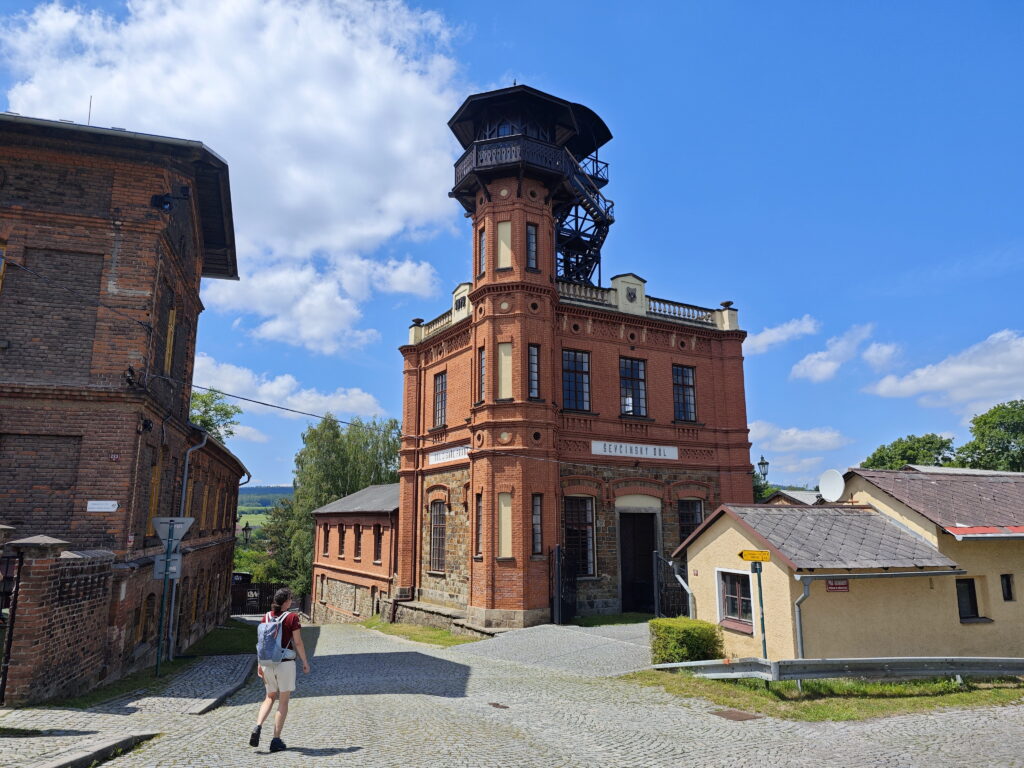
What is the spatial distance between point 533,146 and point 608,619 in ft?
48.5

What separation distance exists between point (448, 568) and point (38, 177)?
50.8ft

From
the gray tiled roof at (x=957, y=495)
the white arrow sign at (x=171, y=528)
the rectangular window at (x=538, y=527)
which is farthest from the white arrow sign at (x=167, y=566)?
the gray tiled roof at (x=957, y=495)

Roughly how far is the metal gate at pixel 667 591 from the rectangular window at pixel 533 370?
6168 mm

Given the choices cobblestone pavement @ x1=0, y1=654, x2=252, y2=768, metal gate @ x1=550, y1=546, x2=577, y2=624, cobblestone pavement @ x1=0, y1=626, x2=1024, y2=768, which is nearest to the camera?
cobblestone pavement @ x1=0, y1=654, x2=252, y2=768

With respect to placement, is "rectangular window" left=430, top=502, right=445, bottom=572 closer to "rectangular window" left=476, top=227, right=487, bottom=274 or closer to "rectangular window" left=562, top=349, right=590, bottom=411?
"rectangular window" left=562, top=349, right=590, bottom=411

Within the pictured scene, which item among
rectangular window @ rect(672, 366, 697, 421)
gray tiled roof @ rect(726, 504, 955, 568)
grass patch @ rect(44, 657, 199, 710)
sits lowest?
grass patch @ rect(44, 657, 199, 710)

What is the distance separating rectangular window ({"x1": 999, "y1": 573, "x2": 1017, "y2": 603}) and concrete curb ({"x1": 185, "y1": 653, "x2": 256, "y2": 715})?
543 inches

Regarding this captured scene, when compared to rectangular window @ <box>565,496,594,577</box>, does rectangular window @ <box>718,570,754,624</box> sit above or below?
below

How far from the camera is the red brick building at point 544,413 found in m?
19.0

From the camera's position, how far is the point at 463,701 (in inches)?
381

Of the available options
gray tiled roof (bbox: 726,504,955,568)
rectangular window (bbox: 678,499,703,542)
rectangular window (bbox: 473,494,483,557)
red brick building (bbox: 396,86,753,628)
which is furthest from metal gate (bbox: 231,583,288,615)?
gray tiled roof (bbox: 726,504,955,568)

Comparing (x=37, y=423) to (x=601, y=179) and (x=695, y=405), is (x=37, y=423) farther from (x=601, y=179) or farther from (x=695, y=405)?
(x=601, y=179)

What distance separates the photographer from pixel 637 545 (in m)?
21.5

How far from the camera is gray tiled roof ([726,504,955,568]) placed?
1074 centimetres
